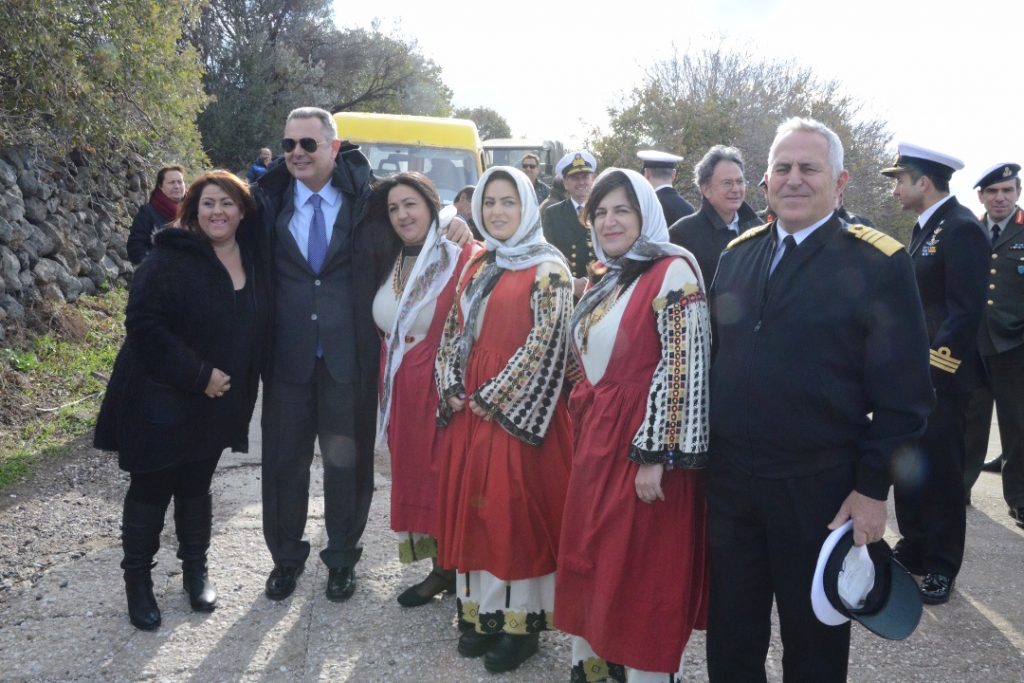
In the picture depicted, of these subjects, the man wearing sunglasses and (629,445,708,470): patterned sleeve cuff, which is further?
the man wearing sunglasses

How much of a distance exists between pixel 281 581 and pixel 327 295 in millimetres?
1367

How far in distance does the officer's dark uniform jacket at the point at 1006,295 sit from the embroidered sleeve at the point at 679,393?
9.93 feet

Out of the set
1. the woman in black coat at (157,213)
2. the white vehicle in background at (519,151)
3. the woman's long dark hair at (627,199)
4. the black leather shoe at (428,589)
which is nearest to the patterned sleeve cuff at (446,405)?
the black leather shoe at (428,589)

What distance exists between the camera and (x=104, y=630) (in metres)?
3.49

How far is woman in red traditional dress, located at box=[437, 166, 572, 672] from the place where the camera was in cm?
320

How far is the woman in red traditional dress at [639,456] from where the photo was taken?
2.64 m

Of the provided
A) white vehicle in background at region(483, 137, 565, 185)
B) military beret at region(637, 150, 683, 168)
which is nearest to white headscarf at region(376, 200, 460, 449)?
military beret at region(637, 150, 683, 168)

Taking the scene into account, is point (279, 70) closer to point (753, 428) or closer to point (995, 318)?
point (995, 318)

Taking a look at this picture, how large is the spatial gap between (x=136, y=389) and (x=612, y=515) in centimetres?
209

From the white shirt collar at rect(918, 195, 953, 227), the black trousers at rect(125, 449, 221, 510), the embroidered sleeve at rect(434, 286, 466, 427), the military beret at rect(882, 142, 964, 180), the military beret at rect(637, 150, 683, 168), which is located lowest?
the black trousers at rect(125, 449, 221, 510)

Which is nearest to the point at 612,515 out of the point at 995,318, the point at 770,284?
the point at 770,284

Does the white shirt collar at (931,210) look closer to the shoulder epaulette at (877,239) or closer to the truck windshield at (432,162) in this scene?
the shoulder epaulette at (877,239)

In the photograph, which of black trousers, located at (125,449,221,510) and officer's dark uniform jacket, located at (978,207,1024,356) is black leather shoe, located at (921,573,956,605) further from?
black trousers, located at (125,449,221,510)

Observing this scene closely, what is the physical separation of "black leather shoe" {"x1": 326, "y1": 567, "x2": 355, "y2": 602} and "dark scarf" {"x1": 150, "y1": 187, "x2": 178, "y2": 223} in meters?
4.00
